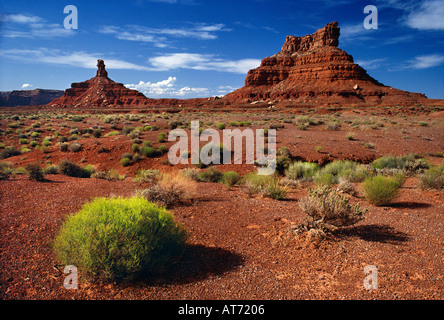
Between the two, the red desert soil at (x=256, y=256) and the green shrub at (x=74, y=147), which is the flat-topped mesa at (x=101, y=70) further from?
the red desert soil at (x=256, y=256)

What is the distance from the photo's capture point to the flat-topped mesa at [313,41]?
3733 inches

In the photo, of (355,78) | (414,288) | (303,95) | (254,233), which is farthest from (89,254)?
(355,78)

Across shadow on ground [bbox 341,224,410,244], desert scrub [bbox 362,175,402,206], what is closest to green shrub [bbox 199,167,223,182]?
desert scrub [bbox 362,175,402,206]

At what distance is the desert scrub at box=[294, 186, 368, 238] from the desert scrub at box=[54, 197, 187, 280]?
292cm

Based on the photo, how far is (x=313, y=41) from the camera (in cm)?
9950

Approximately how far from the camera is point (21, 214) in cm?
609

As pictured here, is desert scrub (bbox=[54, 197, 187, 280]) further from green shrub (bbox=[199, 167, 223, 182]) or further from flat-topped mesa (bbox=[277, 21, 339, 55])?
flat-topped mesa (bbox=[277, 21, 339, 55])

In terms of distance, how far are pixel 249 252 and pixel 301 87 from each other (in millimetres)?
85358

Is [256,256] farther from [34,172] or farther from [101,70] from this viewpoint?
[101,70]

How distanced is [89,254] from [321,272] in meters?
3.55

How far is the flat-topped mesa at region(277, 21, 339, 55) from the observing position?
3733 inches

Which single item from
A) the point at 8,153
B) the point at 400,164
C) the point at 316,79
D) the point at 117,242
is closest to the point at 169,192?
the point at 117,242

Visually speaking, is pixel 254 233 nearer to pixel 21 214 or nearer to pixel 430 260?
pixel 430 260

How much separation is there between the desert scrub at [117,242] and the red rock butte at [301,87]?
2763 inches
